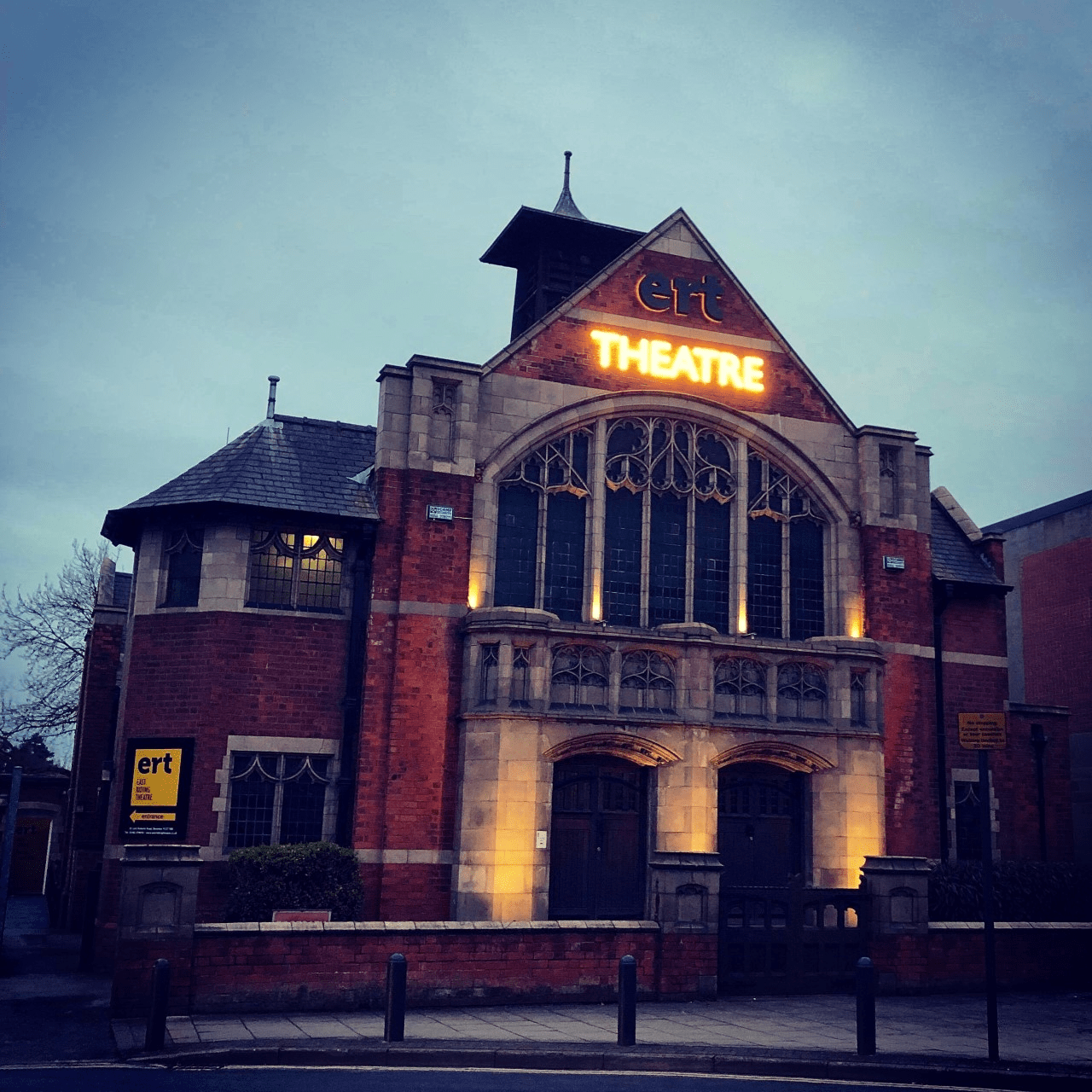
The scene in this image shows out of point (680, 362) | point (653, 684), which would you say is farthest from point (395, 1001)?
point (680, 362)

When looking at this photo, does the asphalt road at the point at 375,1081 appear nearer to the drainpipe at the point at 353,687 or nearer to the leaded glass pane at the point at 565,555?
the drainpipe at the point at 353,687

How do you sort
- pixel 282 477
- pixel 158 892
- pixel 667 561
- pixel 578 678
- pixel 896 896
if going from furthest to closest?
pixel 667 561 < pixel 282 477 < pixel 578 678 < pixel 896 896 < pixel 158 892

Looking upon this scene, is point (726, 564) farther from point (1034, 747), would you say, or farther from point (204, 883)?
point (204, 883)

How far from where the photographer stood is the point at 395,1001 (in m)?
13.8

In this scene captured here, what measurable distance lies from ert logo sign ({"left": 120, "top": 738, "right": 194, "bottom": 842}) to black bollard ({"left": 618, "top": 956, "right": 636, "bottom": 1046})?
32.7 feet

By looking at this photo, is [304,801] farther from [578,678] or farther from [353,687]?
[578,678]

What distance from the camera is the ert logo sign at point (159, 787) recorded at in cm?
2083

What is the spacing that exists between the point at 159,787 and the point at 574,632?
25.5 ft

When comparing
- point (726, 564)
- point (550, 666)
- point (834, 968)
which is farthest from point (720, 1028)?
point (726, 564)

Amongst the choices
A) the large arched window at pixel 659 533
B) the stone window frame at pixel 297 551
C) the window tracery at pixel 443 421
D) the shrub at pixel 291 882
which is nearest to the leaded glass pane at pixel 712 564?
the large arched window at pixel 659 533

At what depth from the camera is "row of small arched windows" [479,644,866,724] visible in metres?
21.4

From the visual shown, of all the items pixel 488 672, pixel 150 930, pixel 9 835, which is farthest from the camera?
pixel 488 672

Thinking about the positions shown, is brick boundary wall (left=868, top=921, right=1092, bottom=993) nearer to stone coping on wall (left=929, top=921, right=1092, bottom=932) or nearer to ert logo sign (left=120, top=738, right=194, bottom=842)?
stone coping on wall (left=929, top=921, right=1092, bottom=932)

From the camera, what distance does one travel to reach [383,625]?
22.0 metres
